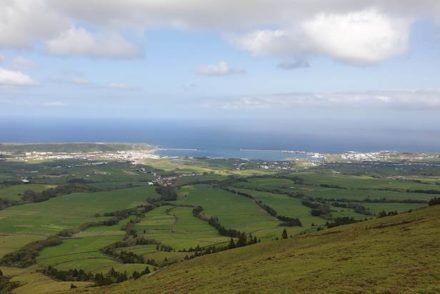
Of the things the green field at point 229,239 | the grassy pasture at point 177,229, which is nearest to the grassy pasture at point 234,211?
the green field at point 229,239

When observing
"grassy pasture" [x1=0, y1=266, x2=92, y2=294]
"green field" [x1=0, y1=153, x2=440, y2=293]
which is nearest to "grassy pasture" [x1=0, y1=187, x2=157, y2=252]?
"green field" [x1=0, y1=153, x2=440, y2=293]

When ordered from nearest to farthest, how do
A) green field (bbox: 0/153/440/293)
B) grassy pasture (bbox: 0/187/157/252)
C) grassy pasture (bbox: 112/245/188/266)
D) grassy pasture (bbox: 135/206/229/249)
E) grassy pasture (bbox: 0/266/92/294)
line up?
green field (bbox: 0/153/440/293), grassy pasture (bbox: 0/266/92/294), grassy pasture (bbox: 112/245/188/266), grassy pasture (bbox: 135/206/229/249), grassy pasture (bbox: 0/187/157/252)

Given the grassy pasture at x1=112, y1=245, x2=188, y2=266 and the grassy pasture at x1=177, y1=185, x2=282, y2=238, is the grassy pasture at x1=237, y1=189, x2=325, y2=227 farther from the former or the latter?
the grassy pasture at x1=112, y1=245, x2=188, y2=266

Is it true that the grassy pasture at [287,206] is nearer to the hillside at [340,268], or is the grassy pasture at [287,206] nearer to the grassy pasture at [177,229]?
the grassy pasture at [177,229]

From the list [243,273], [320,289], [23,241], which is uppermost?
[320,289]

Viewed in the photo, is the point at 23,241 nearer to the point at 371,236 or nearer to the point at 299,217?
the point at 299,217

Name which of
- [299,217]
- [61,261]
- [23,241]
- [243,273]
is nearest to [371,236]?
[243,273]
